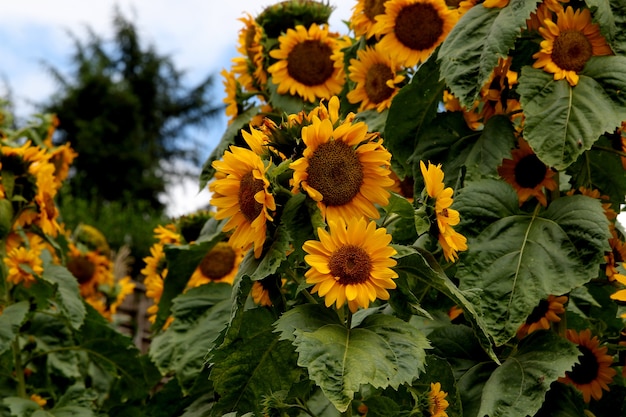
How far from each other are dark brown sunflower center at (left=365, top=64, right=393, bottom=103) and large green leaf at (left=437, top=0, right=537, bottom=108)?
1.53ft

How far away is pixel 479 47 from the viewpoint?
2238mm

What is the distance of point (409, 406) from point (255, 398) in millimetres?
340

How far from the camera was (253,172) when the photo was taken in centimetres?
174

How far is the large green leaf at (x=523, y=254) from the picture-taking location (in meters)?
2.09

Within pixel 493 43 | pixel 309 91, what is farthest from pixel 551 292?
pixel 309 91

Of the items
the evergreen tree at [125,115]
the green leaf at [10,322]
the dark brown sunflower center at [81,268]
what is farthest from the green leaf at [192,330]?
the evergreen tree at [125,115]

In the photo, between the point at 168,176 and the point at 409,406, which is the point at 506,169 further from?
the point at 168,176

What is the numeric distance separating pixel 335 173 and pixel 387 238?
0.19 meters

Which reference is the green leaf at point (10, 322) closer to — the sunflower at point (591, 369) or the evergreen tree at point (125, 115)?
→ the sunflower at point (591, 369)

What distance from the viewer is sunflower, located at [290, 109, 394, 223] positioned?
1.77 metres

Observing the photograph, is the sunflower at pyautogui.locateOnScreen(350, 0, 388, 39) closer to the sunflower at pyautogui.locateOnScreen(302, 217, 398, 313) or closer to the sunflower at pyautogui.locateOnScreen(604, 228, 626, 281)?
the sunflower at pyautogui.locateOnScreen(604, 228, 626, 281)

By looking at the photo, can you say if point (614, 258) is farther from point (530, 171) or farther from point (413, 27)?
point (413, 27)

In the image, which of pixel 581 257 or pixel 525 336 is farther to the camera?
pixel 525 336

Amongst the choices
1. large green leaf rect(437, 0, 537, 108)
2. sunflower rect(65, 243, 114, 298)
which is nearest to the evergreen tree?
sunflower rect(65, 243, 114, 298)
